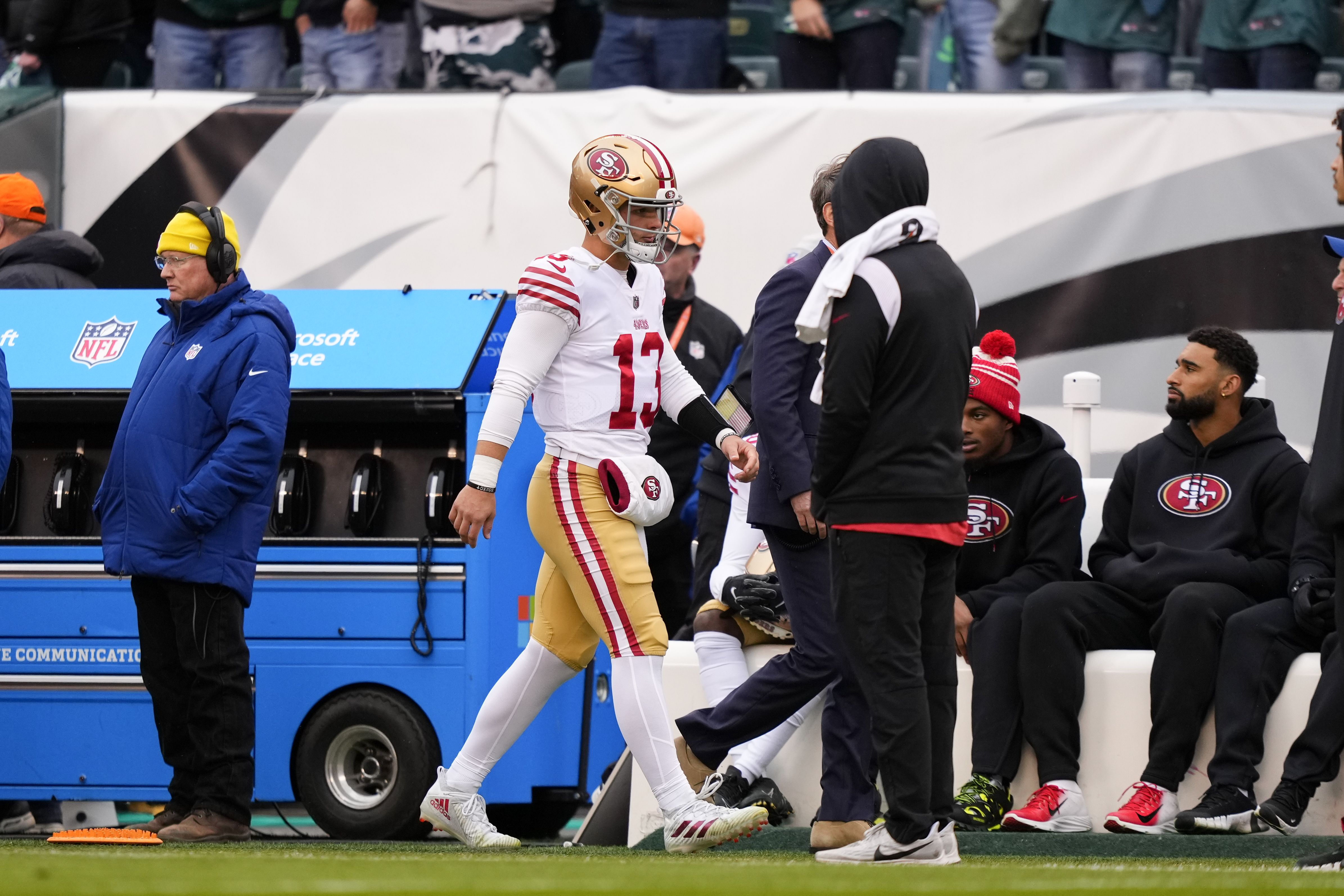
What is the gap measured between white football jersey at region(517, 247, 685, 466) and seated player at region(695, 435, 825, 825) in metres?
0.66

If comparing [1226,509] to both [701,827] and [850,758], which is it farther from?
[701,827]

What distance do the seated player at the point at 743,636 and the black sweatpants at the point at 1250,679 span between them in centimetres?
116

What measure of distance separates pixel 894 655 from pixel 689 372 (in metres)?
2.83

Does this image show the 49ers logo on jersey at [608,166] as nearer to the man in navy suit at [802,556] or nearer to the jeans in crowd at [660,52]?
the man in navy suit at [802,556]

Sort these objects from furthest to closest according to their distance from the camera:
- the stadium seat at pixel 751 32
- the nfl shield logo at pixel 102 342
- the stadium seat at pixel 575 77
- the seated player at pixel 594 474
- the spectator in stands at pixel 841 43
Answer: the stadium seat at pixel 751 32, the stadium seat at pixel 575 77, the spectator in stands at pixel 841 43, the nfl shield logo at pixel 102 342, the seated player at pixel 594 474

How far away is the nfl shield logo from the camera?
666cm

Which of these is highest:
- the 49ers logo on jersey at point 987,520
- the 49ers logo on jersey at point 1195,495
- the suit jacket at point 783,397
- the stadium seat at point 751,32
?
the stadium seat at point 751,32

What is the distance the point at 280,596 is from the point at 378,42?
3961 mm

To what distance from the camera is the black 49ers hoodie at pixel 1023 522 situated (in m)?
5.64

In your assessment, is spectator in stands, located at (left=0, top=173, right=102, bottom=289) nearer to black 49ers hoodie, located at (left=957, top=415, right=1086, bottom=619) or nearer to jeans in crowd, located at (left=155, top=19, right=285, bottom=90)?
jeans in crowd, located at (left=155, top=19, right=285, bottom=90)

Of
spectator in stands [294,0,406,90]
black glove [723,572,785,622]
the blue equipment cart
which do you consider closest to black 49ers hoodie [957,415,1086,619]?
black glove [723,572,785,622]

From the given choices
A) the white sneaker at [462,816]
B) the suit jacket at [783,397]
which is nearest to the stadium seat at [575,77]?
the suit jacket at [783,397]

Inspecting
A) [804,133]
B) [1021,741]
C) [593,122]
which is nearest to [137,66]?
[593,122]

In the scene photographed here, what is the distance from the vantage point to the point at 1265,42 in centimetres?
825
